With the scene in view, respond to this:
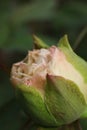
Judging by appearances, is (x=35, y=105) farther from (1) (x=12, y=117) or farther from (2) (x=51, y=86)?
(1) (x=12, y=117)

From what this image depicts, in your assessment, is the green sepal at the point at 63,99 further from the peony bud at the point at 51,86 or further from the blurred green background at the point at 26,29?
the blurred green background at the point at 26,29

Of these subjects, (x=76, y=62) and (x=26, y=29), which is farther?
(x=26, y=29)

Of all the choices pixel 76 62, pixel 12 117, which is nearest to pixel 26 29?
pixel 12 117

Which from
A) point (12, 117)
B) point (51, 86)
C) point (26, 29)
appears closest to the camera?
point (51, 86)

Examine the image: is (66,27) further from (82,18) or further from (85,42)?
(85,42)

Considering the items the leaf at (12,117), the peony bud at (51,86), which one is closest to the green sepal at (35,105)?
the peony bud at (51,86)

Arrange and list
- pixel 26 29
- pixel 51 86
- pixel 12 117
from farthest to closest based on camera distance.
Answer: pixel 26 29, pixel 12 117, pixel 51 86
